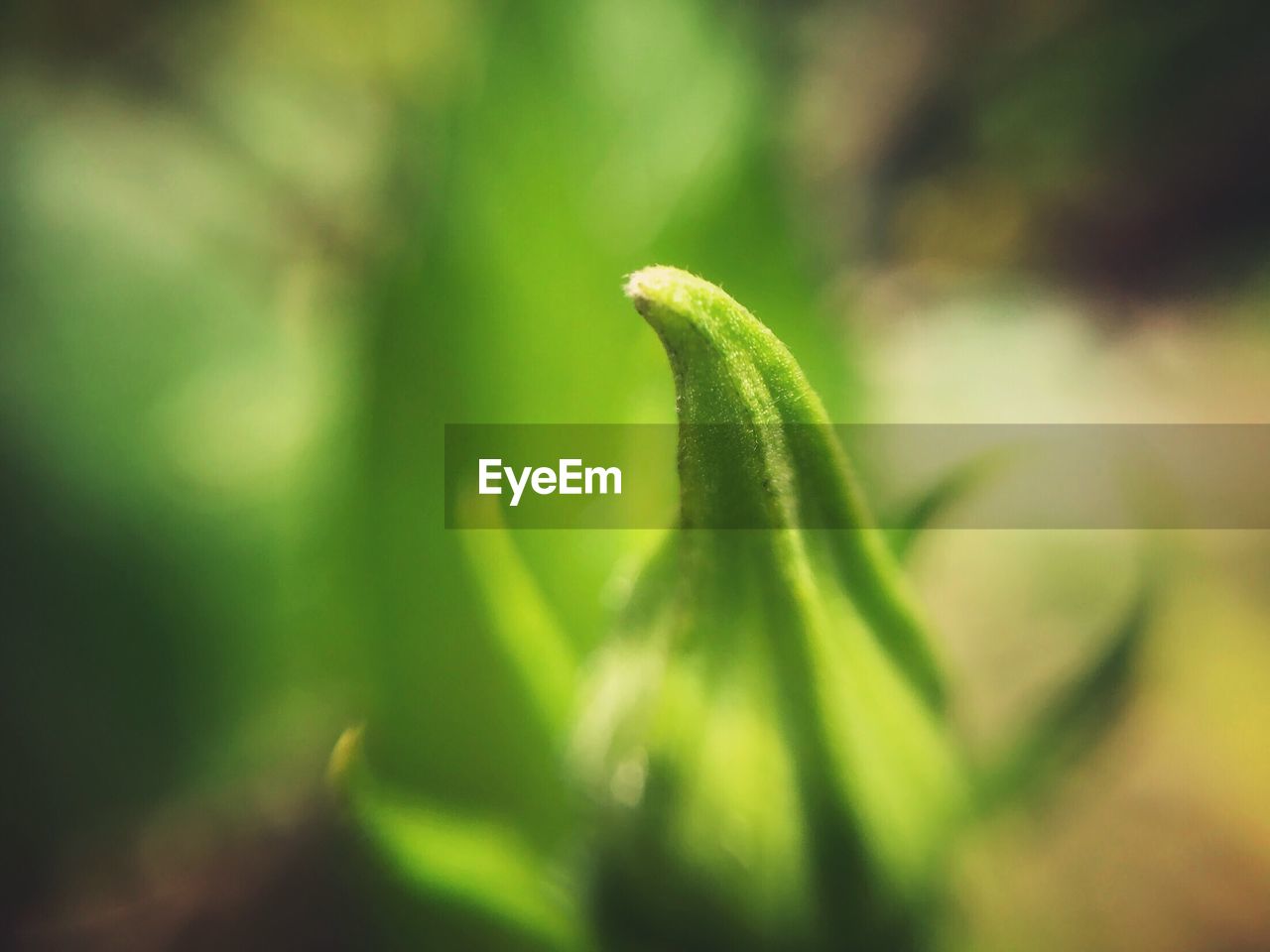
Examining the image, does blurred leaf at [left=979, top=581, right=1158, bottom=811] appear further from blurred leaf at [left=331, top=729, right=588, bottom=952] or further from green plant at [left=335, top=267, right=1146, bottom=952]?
blurred leaf at [left=331, top=729, right=588, bottom=952]

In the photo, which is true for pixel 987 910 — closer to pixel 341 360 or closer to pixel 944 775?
pixel 944 775

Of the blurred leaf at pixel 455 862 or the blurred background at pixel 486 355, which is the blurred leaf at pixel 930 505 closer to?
the blurred background at pixel 486 355

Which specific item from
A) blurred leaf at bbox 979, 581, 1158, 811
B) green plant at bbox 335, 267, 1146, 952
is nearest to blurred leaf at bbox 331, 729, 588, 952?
green plant at bbox 335, 267, 1146, 952

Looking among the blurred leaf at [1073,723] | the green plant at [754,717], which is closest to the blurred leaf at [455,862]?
the green plant at [754,717]

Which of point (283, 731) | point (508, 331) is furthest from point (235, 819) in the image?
point (508, 331)

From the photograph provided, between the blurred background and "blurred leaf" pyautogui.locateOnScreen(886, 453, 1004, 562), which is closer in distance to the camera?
"blurred leaf" pyautogui.locateOnScreen(886, 453, 1004, 562)

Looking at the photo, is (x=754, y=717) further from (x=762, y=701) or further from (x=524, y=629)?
(x=524, y=629)
